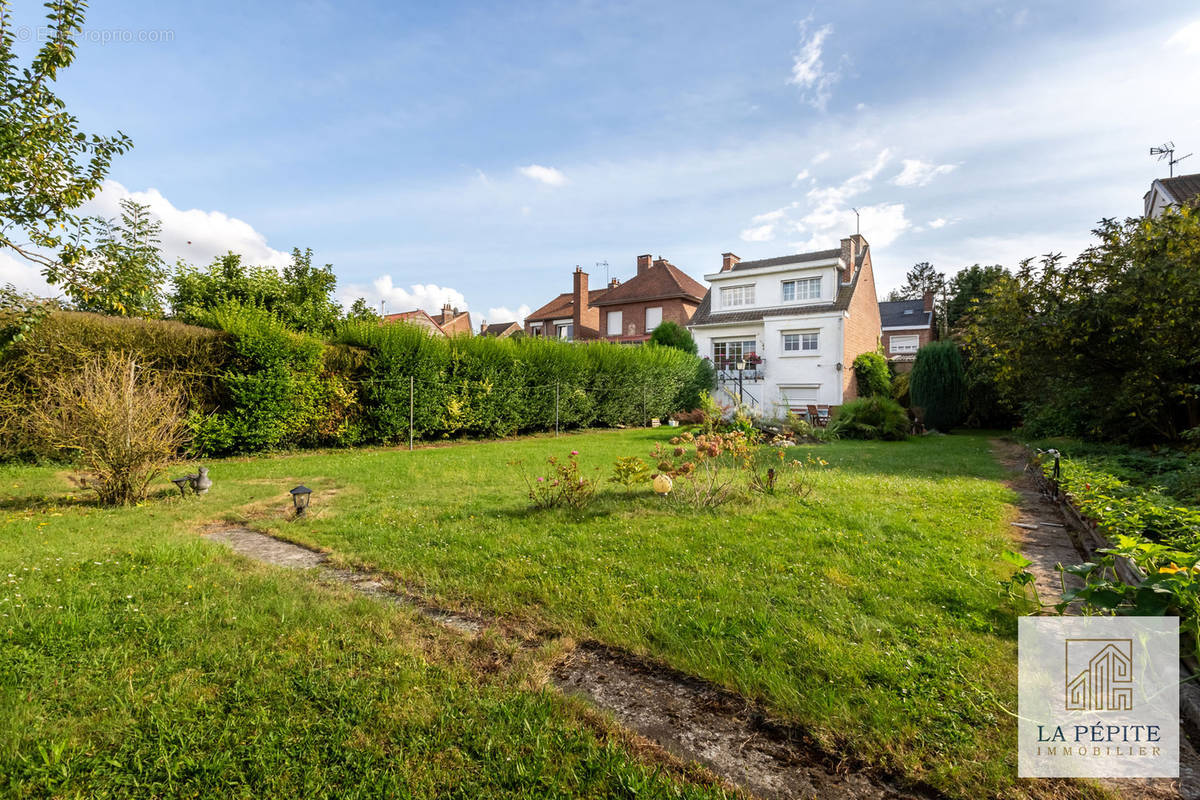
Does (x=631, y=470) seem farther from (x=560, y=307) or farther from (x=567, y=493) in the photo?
(x=560, y=307)

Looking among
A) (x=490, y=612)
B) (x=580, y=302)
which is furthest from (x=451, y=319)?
(x=490, y=612)

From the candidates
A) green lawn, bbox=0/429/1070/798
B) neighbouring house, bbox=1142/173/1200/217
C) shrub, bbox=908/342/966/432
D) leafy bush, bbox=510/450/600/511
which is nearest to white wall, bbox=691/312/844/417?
shrub, bbox=908/342/966/432

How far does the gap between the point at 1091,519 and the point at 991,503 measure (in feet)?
4.66

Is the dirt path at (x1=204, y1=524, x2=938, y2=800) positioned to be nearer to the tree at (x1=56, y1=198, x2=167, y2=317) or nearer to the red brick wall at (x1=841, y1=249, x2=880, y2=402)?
the tree at (x1=56, y1=198, x2=167, y2=317)

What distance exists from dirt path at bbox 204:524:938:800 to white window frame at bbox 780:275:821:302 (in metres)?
25.5

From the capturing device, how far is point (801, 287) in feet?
83.9

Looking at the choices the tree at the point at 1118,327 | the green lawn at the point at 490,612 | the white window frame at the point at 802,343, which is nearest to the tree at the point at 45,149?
the green lawn at the point at 490,612

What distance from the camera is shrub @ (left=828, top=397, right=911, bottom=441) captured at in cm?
1623

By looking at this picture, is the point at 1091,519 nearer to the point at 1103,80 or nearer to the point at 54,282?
the point at 1103,80

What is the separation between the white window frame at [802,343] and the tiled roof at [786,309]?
964 mm

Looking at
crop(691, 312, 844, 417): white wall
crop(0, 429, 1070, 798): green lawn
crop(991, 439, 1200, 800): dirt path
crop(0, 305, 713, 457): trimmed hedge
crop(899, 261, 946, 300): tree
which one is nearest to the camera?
crop(991, 439, 1200, 800): dirt path

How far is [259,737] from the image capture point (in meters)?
2.16

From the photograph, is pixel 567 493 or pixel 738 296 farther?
pixel 738 296

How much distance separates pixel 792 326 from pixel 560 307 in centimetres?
2195
